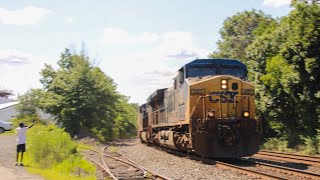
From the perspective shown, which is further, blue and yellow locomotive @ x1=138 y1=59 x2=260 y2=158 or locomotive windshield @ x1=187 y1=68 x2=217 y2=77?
locomotive windshield @ x1=187 y1=68 x2=217 y2=77

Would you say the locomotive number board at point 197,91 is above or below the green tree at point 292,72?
below

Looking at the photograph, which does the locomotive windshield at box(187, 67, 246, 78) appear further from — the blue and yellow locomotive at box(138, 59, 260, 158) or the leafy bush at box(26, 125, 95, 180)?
the leafy bush at box(26, 125, 95, 180)

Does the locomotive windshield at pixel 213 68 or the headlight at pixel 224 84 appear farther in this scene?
the locomotive windshield at pixel 213 68

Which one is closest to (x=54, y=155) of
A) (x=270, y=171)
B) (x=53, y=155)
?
(x=53, y=155)

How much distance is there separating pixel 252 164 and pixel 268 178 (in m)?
3.71

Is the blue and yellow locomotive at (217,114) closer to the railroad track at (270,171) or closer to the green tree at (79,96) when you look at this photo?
the railroad track at (270,171)

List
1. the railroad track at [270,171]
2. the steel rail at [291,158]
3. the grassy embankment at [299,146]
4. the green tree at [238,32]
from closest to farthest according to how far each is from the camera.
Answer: the railroad track at [270,171] < the steel rail at [291,158] < the grassy embankment at [299,146] < the green tree at [238,32]

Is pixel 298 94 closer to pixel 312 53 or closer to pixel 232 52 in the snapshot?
pixel 312 53

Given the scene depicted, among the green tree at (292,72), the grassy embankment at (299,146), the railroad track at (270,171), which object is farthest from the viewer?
the grassy embankment at (299,146)

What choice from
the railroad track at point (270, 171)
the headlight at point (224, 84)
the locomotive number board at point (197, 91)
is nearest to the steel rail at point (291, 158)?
the railroad track at point (270, 171)

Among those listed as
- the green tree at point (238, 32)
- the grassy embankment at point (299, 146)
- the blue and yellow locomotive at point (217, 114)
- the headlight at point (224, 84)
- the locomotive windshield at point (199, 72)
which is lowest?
the grassy embankment at point (299, 146)

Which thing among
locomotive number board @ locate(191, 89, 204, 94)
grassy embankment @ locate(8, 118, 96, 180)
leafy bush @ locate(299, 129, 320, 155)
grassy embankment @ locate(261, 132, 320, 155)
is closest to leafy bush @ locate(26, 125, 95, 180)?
grassy embankment @ locate(8, 118, 96, 180)

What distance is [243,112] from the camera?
589 inches

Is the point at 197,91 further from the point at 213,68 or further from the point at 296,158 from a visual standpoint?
the point at 296,158
